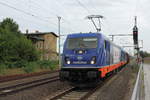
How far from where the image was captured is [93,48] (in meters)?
11.5

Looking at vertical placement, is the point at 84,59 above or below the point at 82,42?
below

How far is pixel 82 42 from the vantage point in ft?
39.3

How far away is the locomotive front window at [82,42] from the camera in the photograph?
11.7 metres

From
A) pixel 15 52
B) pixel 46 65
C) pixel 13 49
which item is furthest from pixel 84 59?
pixel 46 65

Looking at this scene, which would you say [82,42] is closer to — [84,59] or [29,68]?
[84,59]

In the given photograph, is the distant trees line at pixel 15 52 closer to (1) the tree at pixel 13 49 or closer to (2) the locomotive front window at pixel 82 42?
(1) the tree at pixel 13 49

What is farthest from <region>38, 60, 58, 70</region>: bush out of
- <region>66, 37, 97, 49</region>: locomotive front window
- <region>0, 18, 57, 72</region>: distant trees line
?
<region>66, 37, 97, 49</region>: locomotive front window

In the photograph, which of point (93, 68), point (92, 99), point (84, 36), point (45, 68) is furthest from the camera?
point (45, 68)

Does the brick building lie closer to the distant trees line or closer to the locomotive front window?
the distant trees line

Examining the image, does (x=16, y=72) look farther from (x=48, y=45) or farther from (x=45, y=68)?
(x=48, y=45)

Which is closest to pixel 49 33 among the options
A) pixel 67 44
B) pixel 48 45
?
pixel 48 45

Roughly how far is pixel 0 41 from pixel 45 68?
9.02 meters

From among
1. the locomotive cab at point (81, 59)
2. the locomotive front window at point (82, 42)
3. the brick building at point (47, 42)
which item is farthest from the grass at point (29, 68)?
the brick building at point (47, 42)

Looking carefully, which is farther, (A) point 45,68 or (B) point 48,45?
(B) point 48,45
